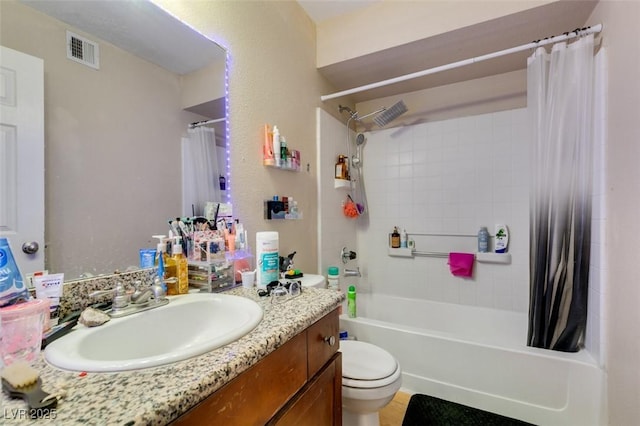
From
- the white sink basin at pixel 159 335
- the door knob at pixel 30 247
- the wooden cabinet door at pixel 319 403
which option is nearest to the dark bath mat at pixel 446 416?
the wooden cabinet door at pixel 319 403

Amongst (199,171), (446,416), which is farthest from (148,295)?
(446,416)

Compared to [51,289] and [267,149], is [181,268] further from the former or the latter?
[267,149]

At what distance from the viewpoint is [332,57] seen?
76.4 inches

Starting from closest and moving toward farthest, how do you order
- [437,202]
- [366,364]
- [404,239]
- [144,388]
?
[144,388] → [366,364] → [437,202] → [404,239]

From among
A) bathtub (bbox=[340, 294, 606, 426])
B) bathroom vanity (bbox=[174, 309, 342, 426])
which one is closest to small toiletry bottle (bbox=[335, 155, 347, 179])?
bathtub (bbox=[340, 294, 606, 426])

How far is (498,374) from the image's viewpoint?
4.75 feet

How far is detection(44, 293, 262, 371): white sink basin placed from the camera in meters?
0.50

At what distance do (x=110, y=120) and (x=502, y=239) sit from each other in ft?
8.04

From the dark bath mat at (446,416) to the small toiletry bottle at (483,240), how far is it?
1114 mm

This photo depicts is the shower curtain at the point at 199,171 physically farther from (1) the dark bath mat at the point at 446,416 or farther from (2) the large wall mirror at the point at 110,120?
(1) the dark bath mat at the point at 446,416

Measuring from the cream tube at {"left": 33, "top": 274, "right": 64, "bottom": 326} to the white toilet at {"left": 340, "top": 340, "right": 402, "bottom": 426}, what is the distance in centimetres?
99

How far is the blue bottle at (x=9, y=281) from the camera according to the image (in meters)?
0.59

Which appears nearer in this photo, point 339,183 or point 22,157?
point 22,157

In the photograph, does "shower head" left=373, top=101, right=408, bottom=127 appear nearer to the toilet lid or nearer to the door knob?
the toilet lid
